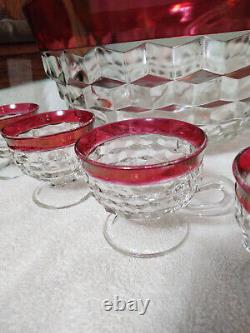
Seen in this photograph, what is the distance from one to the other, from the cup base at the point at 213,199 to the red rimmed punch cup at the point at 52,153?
118 millimetres

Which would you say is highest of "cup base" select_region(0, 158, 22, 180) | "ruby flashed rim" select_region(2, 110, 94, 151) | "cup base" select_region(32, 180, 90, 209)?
"ruby flashed rim" select_region(2, 110, 94, 151)

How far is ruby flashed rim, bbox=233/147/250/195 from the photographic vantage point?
20cm

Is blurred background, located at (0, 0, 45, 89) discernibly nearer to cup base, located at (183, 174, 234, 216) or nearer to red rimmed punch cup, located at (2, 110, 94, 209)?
red rimmed punch cup, located at (2, 110, 94, 209)

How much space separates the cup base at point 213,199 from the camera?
0.31 metres

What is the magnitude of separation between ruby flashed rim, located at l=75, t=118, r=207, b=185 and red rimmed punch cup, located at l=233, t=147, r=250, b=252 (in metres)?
0.03

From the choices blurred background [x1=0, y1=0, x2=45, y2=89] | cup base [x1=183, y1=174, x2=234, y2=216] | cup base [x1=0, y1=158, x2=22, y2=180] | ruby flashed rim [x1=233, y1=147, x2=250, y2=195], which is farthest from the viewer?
blurred background [x1=0, y1=0, x2=45, y2=89]

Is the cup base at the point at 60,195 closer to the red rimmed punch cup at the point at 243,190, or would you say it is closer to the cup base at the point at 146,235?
the cup base at the point at 146,235

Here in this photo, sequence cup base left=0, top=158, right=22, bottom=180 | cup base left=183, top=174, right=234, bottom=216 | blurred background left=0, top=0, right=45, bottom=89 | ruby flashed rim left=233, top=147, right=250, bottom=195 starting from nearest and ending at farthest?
ruby flashed rim left=233, top=147, right=250, bottom=195
cup base left=183, top=174, right=234, bottom=216
cup base left=0, top=158, right=22, bottom=180
blurred background left=0, top=0, right=45, bottom=89

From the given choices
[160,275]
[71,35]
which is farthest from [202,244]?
[71,35]

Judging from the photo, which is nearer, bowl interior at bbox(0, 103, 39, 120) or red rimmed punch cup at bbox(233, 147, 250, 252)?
red rimmed punch cup at bbox(233, 147, 250, 252)

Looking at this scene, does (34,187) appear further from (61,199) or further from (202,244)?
(202,244)

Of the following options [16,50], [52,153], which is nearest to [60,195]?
[52,153]

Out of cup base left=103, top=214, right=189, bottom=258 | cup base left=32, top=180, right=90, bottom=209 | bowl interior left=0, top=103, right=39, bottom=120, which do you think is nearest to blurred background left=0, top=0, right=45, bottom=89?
bowl interior left=0, top=103, right=39, bottom=120

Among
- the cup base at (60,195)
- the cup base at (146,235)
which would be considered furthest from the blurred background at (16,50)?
the cup base at (146,235)
